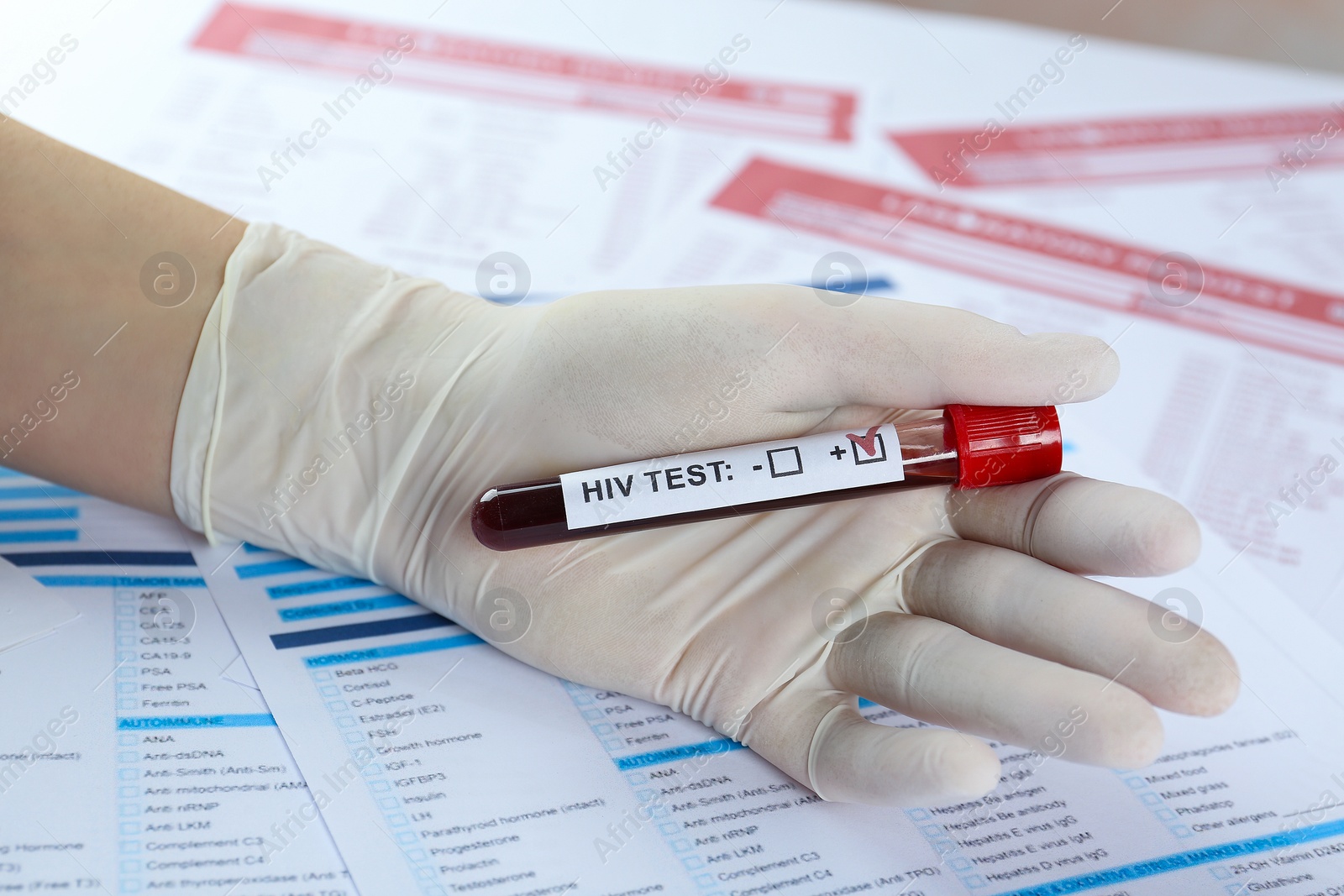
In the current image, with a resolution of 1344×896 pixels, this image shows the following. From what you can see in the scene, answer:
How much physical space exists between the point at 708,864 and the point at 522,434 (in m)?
0.44

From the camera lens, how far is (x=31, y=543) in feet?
3.34

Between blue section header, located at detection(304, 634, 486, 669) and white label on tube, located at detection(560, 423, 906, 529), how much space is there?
0.67 feet

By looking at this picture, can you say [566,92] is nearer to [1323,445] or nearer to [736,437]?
[736,437]

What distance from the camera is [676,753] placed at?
2.96ft

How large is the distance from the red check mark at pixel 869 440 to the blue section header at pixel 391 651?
0.43 m

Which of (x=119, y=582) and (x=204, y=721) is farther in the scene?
(x=119, y=582)

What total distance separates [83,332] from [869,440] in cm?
80

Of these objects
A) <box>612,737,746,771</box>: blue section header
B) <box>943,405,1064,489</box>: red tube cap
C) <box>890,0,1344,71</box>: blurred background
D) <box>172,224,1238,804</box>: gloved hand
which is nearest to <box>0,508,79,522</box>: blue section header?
→ <box>172,224,1238,804</box>: gloved hand

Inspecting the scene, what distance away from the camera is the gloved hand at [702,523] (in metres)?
0.87

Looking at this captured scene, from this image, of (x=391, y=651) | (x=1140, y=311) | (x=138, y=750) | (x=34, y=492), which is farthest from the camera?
(x=1140, y=311)

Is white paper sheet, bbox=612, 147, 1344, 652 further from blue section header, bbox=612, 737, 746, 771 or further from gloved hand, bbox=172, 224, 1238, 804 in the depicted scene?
blue section header, bbox=612, 737, 746, 771

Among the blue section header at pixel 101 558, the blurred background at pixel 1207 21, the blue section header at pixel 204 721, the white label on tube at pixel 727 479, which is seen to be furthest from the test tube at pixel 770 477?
the blurred background at pixel 1207 21

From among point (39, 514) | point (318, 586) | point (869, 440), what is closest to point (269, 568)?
point (318, 586)

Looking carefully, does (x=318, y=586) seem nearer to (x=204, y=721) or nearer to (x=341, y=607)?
(x=341, y=607)
